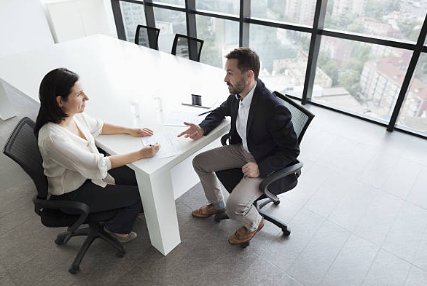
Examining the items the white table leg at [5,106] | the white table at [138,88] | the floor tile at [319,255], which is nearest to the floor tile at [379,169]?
the floor tile at [319,255]

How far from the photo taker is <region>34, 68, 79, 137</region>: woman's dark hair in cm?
162

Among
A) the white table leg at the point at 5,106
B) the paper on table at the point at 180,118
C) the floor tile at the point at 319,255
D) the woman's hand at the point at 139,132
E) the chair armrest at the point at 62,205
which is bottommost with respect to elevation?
the floor tile at the point at 319,255

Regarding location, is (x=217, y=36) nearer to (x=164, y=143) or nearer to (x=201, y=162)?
(x=201, y=162)

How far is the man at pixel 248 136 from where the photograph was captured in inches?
72.8

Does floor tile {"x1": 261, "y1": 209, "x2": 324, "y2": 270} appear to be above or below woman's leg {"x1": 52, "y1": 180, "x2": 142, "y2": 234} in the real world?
below

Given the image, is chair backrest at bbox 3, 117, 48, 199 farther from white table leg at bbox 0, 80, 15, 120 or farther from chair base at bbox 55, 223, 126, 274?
white table leg at bbox 0, 80, 15, 120

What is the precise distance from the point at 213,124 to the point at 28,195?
1.87 metres

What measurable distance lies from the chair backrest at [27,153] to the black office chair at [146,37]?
2.60m

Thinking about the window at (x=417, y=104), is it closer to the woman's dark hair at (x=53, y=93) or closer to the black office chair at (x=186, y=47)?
the black office chair at (x=186, y=47)

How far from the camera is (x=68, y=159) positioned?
5.33 ft

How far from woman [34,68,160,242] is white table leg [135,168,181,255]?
0.11 metres

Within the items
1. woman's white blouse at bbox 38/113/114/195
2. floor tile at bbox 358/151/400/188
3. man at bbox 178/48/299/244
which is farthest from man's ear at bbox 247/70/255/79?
floor tile at bbox 358/151/400/188

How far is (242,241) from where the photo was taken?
83.4 inches

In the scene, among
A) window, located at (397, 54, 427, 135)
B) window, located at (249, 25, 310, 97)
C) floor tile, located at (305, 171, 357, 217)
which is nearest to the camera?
floor tile, located at (305, 171, 357, 217)
